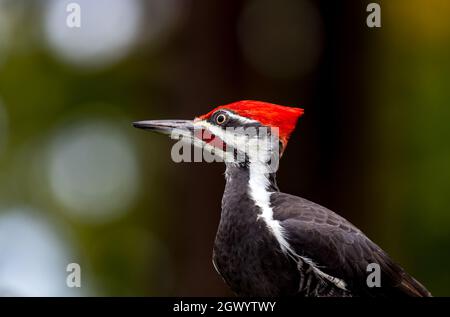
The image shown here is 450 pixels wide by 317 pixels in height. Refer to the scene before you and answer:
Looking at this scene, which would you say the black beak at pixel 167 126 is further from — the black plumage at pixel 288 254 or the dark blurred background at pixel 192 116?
the dark blurred background at pixel 192 116

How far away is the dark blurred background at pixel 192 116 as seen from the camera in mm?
6297

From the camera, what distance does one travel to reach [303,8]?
718 cm

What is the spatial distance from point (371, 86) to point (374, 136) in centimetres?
50

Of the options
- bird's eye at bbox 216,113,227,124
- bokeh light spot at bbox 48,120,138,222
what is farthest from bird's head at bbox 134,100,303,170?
bokeh light spot at bbox 48,120,138,222

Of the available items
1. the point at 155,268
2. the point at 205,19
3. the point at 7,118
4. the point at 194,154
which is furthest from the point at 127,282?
the point at 194,154

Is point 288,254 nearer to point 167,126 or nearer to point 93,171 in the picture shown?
point 167,126

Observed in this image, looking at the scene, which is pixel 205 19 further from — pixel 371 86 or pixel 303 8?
pixel 371 86

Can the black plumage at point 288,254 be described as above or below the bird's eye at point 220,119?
below

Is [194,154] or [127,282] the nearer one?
[194,154]

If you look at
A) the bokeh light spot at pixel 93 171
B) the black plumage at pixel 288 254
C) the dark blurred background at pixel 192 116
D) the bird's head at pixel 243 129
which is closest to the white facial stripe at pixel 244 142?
the bird's head at pixel 243 129

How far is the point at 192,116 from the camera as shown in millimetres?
6008

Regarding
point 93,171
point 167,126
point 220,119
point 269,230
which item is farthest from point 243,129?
point 93,171

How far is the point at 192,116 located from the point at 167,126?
2276 millimetres

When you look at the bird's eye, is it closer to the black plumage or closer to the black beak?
the black beak
